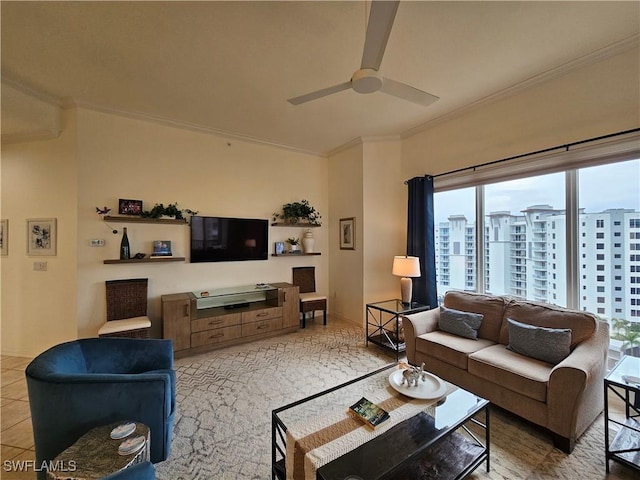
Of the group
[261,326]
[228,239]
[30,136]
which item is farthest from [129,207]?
[261,326]

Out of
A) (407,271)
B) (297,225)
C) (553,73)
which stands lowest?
(407,271)

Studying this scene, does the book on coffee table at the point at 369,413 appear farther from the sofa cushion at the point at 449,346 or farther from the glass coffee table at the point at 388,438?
the sofa cushion at the point at 449,346

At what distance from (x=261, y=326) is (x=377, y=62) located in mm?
3385

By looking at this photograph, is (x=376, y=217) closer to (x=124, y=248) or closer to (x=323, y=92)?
(x=323, y=92)

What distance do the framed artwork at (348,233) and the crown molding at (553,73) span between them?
1.94 meters

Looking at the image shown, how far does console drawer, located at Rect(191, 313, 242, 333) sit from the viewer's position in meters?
3.28

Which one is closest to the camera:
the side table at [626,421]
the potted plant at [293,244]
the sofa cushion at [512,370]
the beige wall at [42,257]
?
the side table at [626,421]

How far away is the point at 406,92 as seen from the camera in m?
2.04

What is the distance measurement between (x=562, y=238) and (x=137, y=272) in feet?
16.3

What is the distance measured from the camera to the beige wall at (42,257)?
10.4ft

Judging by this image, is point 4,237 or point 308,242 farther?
point 308,242

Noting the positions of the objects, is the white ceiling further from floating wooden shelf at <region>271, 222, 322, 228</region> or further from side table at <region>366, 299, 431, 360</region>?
side table at <region>366, 299, 431, 360</region>

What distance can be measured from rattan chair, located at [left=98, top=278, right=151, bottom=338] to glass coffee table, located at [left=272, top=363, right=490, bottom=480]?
231cm

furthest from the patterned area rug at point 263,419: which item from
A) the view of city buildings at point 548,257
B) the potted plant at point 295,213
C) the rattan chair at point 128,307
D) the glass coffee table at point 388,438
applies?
the potted plant at point 295,213
